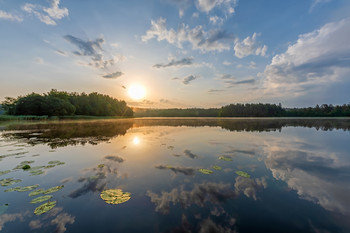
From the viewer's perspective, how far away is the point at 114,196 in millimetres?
6062

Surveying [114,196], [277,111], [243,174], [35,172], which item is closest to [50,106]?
[35,172]

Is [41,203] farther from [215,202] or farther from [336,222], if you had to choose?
[336,222]

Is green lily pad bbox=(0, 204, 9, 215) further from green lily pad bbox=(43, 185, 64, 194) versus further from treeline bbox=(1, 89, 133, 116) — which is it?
treeline bbox=(1, 89, 133, 116)

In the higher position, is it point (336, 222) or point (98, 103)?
point (98, 103)

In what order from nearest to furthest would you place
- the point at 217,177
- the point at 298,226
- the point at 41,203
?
the point at 298,226 → the point at 41,203 → the point at 217,177

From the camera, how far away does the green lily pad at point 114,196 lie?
5.81 m

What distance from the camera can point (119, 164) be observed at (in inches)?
396

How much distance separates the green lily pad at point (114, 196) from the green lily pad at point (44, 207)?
164cm

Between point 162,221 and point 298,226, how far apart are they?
4200 mm

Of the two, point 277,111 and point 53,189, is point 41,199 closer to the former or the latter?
point 53,189

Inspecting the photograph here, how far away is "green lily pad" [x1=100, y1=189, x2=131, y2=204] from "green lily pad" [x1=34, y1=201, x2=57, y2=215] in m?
1.64

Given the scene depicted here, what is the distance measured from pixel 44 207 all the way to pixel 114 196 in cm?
232

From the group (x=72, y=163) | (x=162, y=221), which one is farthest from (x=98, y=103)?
(x=162, y=221)

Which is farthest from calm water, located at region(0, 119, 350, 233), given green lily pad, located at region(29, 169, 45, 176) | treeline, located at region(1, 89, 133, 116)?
treeline, located at region(1, 89, 133, 116)
